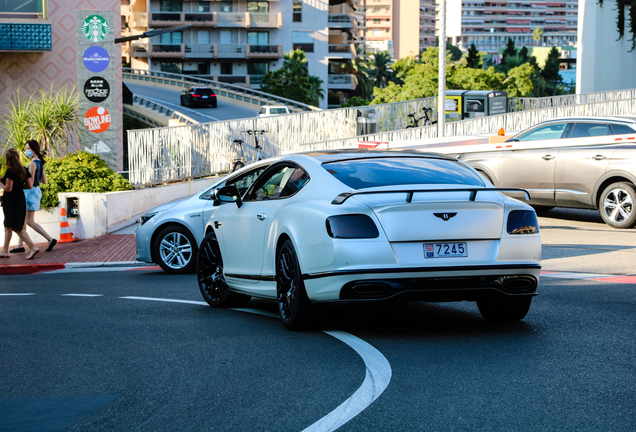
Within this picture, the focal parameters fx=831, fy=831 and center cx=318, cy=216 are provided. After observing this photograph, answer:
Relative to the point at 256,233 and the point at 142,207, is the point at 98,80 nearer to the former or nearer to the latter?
the point at 142,207

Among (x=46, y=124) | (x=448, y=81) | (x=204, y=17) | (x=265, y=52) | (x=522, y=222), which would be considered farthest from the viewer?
(x=265, y=52)

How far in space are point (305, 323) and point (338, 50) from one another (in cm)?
9548

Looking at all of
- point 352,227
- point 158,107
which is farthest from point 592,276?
point 158,107

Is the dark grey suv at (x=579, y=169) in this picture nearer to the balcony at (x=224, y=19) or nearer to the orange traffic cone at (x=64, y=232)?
the orange traffic cone at (x=64, y=232)

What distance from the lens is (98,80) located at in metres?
21.5

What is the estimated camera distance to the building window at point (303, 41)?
311 ft

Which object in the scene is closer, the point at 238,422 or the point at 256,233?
the point at 238,422

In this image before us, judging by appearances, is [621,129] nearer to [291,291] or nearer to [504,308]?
[504,308]

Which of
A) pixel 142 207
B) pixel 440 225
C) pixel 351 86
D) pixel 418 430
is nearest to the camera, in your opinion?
pixel 418 430

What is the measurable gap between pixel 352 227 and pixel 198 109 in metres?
58.7

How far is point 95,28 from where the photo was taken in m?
A: 21.4

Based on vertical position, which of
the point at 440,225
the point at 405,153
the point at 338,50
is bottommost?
the point at 440,225

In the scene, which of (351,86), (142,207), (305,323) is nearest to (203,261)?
(305,323)

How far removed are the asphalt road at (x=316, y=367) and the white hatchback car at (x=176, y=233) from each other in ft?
9.13
